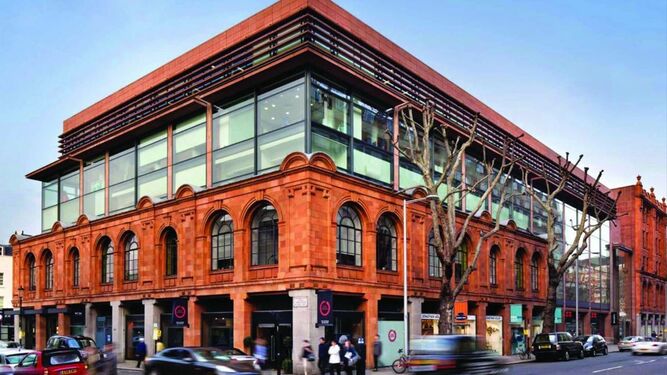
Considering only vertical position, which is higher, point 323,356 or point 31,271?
point 31,271

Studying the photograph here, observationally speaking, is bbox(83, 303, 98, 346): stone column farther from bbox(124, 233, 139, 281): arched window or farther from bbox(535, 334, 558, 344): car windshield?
bbox(535, 334, 558, 344): car windshield

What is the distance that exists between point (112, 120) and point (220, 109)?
1216 cm

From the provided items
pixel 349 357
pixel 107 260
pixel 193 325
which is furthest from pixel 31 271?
pixel 349 357

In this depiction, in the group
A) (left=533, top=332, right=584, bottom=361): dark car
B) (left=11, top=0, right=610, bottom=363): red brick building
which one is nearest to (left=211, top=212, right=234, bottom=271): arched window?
(left=11, top=0, right=610, bottom=363): red brick building

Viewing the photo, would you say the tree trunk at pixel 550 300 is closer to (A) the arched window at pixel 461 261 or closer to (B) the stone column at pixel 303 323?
(A) the arched window at pixel 461 261

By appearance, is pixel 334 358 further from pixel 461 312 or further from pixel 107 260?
pixel 107 260

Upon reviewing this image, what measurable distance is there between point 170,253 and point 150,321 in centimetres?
392

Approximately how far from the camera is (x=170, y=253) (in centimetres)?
3706

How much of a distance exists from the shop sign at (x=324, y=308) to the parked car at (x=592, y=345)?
68.4ft

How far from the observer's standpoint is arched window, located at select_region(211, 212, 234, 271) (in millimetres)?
32812

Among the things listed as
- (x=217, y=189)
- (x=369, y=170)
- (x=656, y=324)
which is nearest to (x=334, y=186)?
(x=369, y=170)

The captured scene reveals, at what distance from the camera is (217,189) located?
3316 centimetres

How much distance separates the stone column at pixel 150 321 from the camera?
36.8 m

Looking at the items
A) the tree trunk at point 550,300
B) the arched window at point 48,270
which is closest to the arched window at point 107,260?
the arched window at point 48,270
